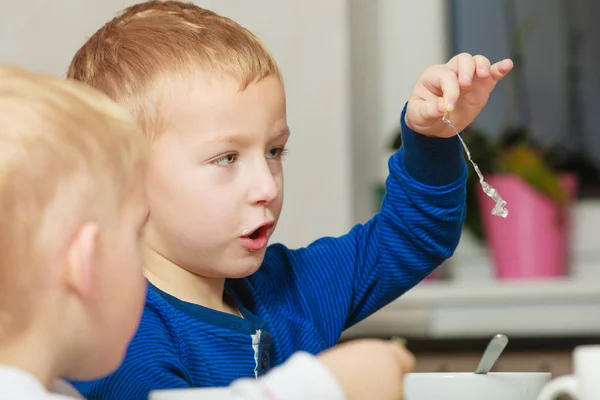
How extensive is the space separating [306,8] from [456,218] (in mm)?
1186

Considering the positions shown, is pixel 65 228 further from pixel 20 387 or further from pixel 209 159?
pixel 209 159

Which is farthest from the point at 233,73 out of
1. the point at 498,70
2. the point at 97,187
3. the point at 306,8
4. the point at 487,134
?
the point at 487,134

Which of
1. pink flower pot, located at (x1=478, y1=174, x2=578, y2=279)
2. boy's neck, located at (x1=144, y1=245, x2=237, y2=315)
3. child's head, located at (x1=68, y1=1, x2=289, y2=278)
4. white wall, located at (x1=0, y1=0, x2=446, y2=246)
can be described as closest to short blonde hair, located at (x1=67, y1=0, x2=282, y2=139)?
child's head, located at (x1=68, y1=1, x2=289, y2=278)

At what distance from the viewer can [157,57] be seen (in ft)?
3.36

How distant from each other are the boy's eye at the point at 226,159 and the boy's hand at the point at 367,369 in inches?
15.1

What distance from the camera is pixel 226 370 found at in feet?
3.24

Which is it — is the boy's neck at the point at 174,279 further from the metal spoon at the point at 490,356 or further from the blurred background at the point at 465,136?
the blurred background at the point at 465,136

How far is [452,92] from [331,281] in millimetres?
332

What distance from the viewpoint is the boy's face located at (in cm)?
99

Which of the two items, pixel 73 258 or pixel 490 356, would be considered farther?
pixel 490 356

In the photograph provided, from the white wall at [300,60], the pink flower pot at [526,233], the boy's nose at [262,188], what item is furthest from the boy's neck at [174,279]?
the pink flower pot at [526,233]

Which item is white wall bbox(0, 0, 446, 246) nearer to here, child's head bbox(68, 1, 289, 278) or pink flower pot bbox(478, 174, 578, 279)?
pink flower pot bbox(478, 174, 578, 279)

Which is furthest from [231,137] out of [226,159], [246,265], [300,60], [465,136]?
[465,136]

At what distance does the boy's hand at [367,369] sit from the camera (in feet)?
2.06
